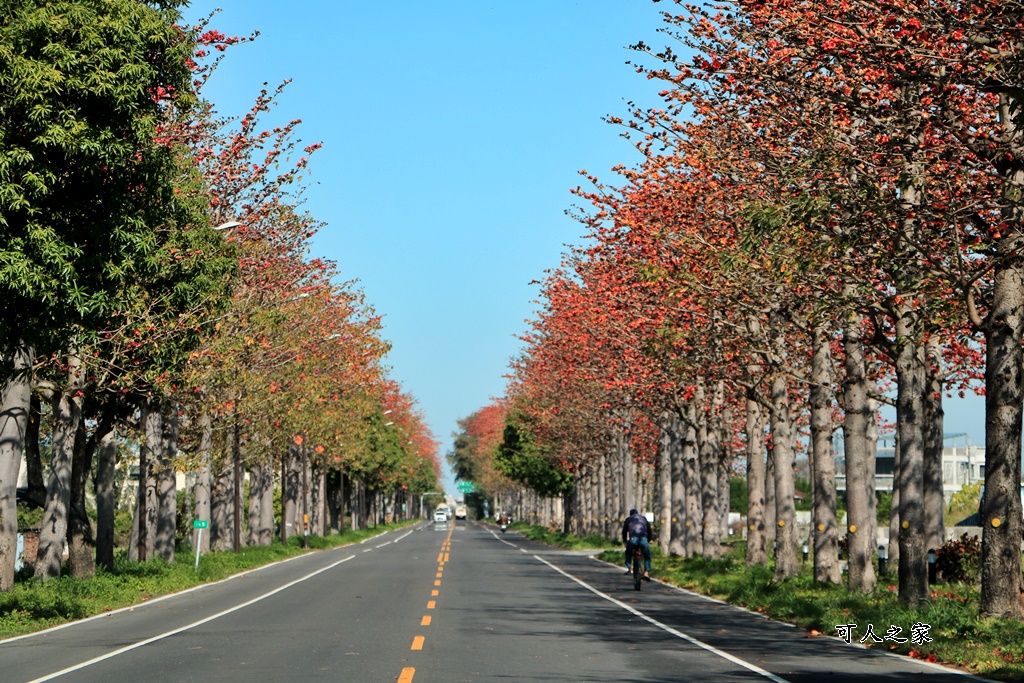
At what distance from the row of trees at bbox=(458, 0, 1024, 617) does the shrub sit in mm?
1858

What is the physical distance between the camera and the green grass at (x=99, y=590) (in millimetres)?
22484

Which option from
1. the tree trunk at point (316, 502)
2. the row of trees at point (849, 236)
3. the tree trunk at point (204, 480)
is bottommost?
the tree trunk at point (316, 502)

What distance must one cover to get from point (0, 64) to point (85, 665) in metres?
7.17

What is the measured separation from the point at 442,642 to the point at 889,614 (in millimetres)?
6644

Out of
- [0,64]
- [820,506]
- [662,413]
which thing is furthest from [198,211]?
[662,413]

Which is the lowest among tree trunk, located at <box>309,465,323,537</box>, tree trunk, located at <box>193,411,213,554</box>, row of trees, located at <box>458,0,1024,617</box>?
tree trunk, located at <box>309,465,323,537</box>

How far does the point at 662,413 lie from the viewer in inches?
1909

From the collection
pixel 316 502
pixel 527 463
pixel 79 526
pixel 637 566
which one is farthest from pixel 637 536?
pixel 527 463

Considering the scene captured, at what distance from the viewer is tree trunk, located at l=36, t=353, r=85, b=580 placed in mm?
27781

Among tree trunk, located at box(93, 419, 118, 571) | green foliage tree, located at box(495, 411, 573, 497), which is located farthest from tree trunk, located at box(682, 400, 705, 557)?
green foliage tree, located at box(495, 411, 573, 497)

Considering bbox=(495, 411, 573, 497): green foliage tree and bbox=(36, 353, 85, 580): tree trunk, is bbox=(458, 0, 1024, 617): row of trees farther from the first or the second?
bbox=(495, 411, 573, 497): green foliage tree

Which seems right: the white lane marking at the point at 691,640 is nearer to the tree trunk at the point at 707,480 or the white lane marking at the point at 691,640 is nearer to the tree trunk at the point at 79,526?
the tree trunk at the point at 707,480

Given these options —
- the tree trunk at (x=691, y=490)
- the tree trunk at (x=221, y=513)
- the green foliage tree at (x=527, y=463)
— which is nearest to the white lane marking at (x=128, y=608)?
the tree trunk at (x=221, y=513)

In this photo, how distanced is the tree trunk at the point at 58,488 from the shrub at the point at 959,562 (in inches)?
740
